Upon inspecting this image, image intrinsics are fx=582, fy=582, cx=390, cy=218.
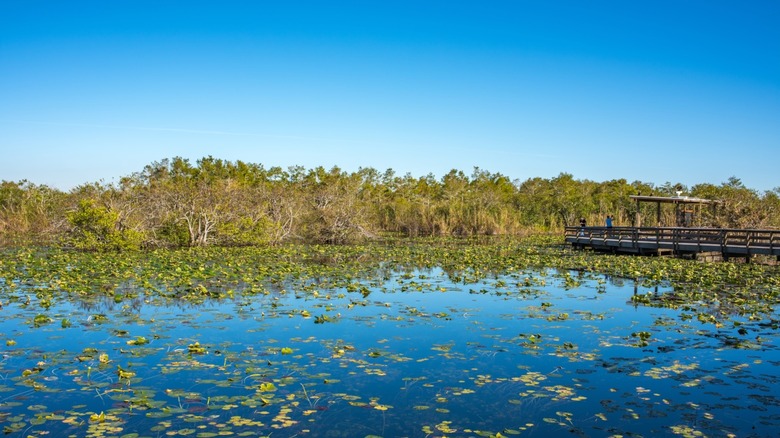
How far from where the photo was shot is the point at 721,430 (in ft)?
20.2

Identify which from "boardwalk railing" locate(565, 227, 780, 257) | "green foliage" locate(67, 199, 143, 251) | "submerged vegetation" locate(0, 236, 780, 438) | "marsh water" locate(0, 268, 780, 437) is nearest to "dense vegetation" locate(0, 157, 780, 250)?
"green foliage" locate(67, 199, 143, 251)

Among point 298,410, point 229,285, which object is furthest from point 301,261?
point 298,410

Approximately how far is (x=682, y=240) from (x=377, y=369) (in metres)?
22.2

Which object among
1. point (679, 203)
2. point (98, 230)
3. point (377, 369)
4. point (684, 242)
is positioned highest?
point (679, 203)

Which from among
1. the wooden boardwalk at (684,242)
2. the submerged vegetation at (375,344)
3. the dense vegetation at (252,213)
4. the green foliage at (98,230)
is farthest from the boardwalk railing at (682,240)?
the green foliage at (98,230)

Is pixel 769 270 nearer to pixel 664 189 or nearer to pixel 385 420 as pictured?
pixel 385 420

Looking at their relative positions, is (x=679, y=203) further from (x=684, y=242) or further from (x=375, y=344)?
(x=375, y=344)

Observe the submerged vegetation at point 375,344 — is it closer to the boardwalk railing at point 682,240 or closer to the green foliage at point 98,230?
the green foliage at point 98,230

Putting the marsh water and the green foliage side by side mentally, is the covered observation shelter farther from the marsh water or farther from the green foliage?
the green foliage

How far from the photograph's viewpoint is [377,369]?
328 inches

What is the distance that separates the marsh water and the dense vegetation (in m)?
13.0

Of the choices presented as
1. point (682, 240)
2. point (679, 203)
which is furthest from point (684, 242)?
point (679, 203)

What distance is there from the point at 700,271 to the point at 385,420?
58.4 feet

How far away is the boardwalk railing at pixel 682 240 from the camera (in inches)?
923
